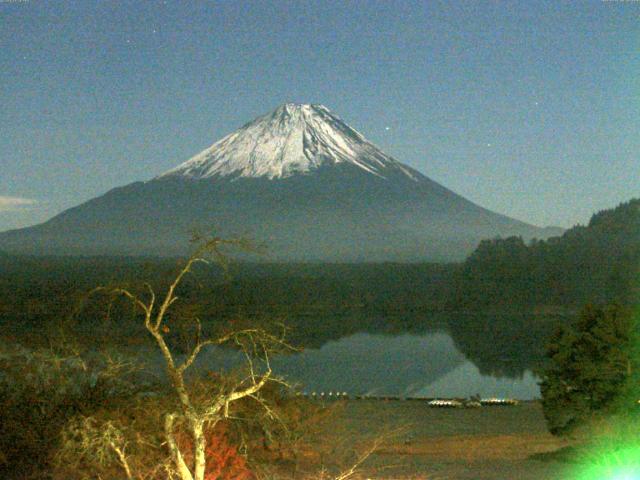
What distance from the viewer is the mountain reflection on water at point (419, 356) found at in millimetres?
26328

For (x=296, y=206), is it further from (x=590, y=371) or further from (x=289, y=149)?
(x=590, y=371)

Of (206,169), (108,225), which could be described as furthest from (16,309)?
(206,169)

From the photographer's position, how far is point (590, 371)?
10805 mm

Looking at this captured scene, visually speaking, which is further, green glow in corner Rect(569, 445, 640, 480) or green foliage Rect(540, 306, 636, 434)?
green foliage Rect(540, 306, 636, 434)

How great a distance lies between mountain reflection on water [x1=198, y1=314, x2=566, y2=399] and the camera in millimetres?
26328

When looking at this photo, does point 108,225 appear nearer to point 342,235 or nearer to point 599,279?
point 342,235

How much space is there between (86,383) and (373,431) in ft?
21.9

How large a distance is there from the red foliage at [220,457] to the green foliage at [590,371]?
480 cm

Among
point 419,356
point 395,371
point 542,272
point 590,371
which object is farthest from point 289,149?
point 590,371

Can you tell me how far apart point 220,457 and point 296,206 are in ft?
342

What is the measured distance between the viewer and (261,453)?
1043 centimetres

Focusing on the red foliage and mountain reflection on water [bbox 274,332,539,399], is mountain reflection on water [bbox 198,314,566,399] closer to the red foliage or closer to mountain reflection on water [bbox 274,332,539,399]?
mountain reflection on water [bbox 274,332,539,399]

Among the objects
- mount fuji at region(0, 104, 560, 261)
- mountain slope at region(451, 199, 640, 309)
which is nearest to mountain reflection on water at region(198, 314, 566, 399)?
mountain slope at region(451, 199, 640, 309)

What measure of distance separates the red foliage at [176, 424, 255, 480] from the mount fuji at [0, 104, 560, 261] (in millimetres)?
94521
